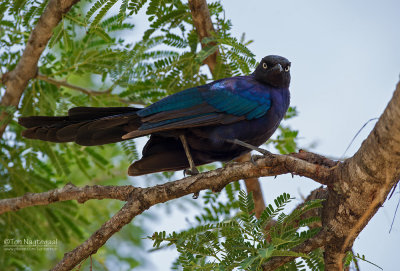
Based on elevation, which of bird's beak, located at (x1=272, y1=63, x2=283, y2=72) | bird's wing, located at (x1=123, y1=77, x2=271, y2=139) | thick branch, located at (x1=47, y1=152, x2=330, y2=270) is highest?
bird's beak, located at (x1=272, y1=63, x2=283, y2=72)

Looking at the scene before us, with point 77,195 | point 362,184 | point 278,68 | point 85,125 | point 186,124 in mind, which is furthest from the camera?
point 278,68

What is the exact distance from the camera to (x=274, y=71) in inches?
217

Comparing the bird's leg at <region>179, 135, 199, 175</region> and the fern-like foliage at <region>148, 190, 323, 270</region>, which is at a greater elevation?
the bird's leg at <region>179, 135, 199, 175</region>

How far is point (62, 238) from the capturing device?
6352 mm

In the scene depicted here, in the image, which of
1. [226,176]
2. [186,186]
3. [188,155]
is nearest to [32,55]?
[188,155]

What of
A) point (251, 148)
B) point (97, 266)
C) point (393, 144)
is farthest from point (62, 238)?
point (393, 144)

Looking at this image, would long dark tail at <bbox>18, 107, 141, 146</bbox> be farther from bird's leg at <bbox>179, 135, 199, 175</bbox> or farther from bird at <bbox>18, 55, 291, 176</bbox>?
bird's leg at <bbox>179, 135, 199, 175</bbox>

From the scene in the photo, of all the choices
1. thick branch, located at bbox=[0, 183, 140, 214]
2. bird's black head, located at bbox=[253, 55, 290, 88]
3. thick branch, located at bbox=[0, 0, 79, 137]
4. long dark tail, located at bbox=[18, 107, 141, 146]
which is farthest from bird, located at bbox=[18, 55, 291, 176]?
thick branch, located at bbox=[0, 0, 79, 137]

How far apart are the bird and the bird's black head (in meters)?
0.15

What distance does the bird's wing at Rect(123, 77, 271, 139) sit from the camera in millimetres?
4883

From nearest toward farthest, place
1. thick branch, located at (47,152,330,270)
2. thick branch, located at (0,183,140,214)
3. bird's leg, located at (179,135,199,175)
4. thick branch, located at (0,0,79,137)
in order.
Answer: thick branch, located at (47,152,330,270) → thick branch, located at (0,183,140,214) → bird's leg, located at (179,135,199,175) → thick branch, located at (0,0,79,137)

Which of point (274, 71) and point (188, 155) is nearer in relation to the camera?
point (188, 155)

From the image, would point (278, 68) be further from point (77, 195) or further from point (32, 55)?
point (32, 55)

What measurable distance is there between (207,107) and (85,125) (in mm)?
1238
